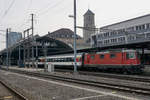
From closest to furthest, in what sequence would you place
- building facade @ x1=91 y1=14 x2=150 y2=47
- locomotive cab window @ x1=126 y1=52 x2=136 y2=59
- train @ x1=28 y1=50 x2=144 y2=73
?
1. train @ x1=28 y1=50 x2=144 y2=73
2. locomotive cab window @ x1=126 y1=52 x2=136 y2=59
3. building facade @ x1=91 y1=14 x2=150 y2=47

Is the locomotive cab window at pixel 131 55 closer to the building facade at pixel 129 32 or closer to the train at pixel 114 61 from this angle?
the train at pixel 114 61

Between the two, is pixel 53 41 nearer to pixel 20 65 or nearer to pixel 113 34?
pixel 20 65

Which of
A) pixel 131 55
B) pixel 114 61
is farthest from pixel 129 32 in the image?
pixel 131 55

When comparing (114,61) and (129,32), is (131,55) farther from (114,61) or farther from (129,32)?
(129,32)

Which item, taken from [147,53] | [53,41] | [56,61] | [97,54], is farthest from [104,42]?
[97,54]

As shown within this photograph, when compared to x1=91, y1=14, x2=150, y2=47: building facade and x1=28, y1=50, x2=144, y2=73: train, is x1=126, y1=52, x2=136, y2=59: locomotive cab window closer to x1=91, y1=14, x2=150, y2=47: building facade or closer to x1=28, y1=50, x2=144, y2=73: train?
x1=28, y1=50, x2=144, y2=73: train

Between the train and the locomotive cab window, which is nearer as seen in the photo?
the train

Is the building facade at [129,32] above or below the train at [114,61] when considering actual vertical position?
above

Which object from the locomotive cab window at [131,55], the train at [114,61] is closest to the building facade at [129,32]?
the train at [114,61]

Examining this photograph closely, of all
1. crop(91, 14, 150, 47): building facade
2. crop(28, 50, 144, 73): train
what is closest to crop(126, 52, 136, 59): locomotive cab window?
crop(28, 50, 144, 73): train

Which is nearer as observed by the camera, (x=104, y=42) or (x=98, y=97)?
(x=98, y=97)

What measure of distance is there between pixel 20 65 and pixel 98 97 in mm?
48757

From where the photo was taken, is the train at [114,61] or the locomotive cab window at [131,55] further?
the locomotive cab window at [131,55]

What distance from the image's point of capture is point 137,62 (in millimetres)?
23938
